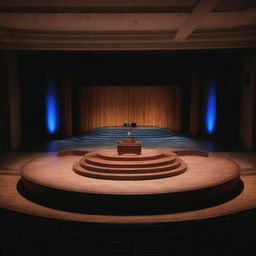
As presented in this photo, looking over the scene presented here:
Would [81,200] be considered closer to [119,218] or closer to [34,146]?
[119,218]

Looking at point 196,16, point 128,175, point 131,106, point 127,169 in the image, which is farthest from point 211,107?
point 128,175

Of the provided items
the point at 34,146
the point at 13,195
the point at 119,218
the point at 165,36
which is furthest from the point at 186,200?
the point at 34,146

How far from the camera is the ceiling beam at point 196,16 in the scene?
5256 mm

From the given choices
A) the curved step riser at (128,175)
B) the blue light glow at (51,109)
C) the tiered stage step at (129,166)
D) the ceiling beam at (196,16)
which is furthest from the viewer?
the blue light glow at (51,109)

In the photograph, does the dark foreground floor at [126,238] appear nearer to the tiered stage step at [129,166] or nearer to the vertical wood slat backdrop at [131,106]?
the tiered stage step at [129,166]

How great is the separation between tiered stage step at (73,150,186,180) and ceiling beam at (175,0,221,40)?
2982mm

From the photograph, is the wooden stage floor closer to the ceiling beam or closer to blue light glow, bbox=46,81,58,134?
the ceiling beam

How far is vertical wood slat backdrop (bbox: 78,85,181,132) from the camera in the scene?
43.4 feet

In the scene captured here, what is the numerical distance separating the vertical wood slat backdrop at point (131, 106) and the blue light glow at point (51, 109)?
4.95 feet

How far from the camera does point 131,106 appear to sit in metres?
13.9

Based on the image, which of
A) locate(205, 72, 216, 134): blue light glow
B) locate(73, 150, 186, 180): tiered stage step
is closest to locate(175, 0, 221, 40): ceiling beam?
locate(73, 150, 186, 180): tiered stage step

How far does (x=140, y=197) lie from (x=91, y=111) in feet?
29.5

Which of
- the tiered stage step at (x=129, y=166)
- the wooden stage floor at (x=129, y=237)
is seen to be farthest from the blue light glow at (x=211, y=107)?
Result: the wooden stage floor at (x=129, y=237)

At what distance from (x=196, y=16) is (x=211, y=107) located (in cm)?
595
